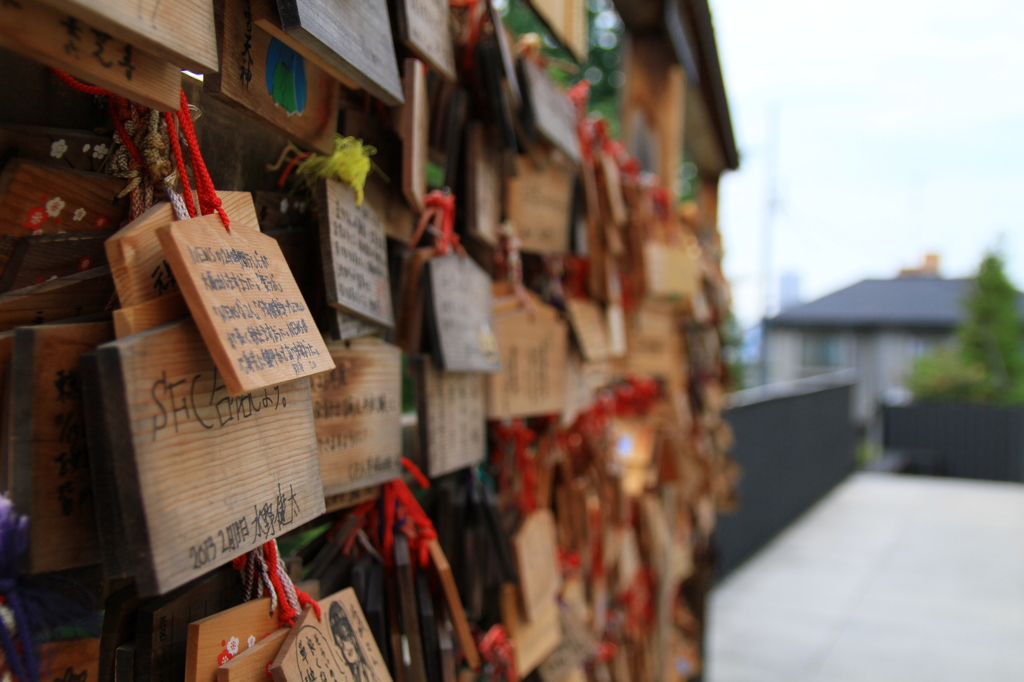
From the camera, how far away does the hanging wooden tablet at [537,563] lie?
3.67ft

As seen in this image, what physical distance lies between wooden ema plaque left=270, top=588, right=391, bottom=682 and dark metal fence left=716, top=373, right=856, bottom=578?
3452 mm

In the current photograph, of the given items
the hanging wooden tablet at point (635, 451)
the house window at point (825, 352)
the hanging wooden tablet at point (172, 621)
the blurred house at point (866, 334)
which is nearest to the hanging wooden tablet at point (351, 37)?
the hanging wooden tablet at point (172, 621)

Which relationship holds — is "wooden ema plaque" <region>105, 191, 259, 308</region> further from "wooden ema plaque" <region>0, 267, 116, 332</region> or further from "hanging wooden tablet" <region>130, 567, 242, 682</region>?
"hanging wooden tablet" <region>130, 567, 242, 682</region>

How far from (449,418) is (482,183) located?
324 millimetres

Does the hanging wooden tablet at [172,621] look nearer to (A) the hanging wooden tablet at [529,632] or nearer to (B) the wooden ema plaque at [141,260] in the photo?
(B) the wooden ema plaque at [141,260]

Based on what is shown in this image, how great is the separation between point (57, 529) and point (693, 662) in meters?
2.40

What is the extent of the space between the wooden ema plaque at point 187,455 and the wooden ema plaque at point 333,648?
0.11 meters

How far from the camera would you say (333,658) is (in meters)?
0.64

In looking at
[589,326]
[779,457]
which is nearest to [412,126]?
[589,326]

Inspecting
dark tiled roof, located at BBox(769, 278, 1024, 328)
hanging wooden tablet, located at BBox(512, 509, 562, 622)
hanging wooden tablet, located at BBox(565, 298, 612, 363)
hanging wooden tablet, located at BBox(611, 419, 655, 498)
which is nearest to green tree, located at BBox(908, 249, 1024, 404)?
dark tiled roof, located at BBox(769, 278, 1024, 328)

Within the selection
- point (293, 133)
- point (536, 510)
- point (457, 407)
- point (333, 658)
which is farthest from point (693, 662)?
point (293, 133)

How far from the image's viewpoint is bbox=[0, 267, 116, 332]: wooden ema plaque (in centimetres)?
48

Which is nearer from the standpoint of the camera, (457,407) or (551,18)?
(457,407)

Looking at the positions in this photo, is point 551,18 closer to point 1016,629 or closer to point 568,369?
point 568,369
